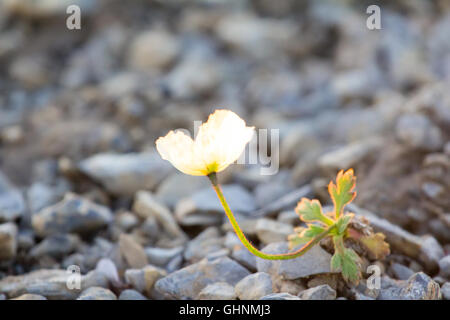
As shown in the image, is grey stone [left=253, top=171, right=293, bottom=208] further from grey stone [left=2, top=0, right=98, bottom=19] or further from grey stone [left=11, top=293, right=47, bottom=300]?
grey stone [left=2, top=0, right=98, bottom=19]

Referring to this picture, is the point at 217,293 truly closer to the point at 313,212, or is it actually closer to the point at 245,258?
the point at 245,258

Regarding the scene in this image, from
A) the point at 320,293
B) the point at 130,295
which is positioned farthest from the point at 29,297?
the point at 320,293

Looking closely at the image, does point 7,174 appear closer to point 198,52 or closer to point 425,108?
point 198,52

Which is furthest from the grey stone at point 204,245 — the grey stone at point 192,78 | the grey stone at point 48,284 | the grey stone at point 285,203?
the grey stone at point 192,78

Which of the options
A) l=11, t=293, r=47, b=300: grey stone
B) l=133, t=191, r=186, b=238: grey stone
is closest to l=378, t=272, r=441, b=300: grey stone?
l=133, t=191, r=186, b=238: grey stone

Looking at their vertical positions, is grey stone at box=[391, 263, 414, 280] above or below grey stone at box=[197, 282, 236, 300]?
above

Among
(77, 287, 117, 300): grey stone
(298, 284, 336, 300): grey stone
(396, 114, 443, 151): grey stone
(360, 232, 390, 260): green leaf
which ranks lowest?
(77, 287, 117, 300): grey stone
